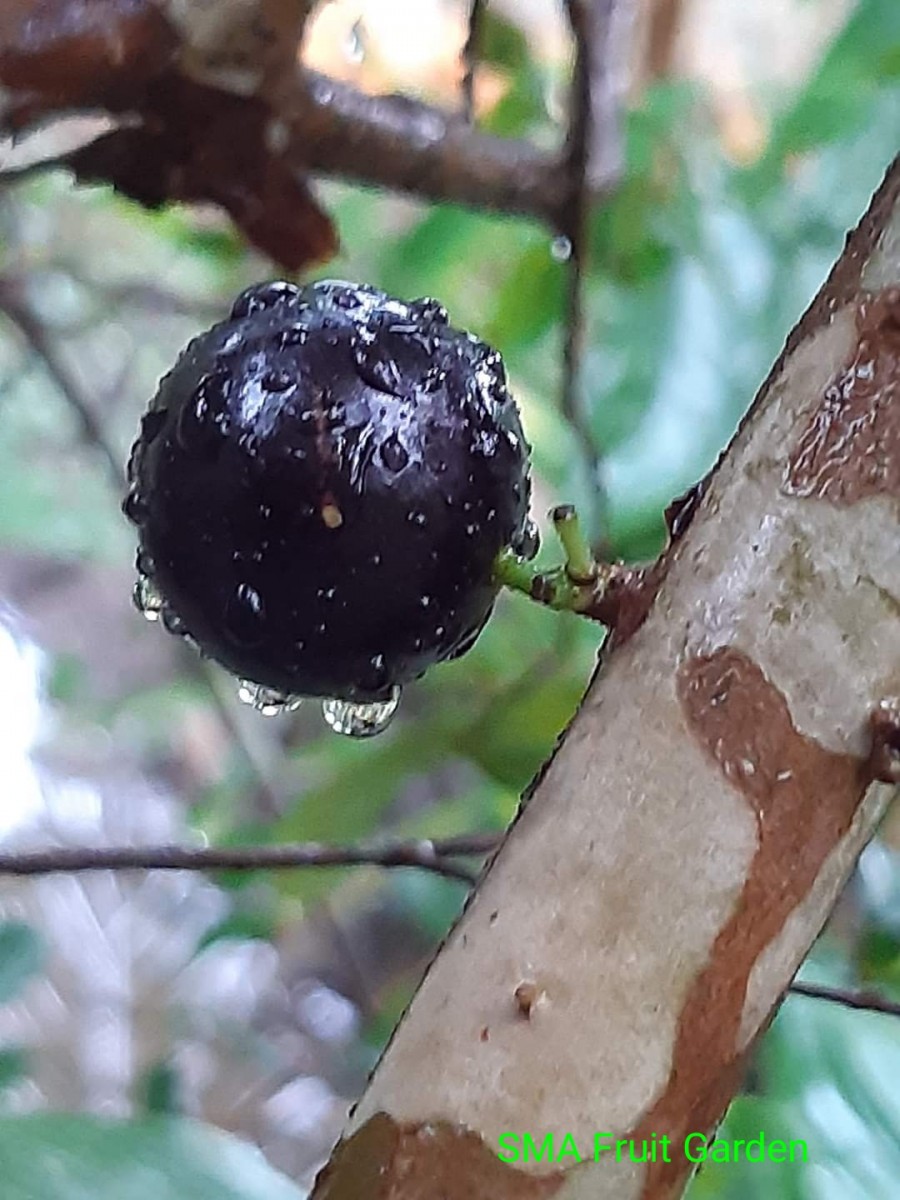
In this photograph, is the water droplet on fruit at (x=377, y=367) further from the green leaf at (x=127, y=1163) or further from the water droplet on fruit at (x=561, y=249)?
the water droplet on fruit at (x=561, y=249)

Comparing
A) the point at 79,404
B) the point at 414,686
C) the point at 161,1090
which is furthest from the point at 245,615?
the point at 414,686

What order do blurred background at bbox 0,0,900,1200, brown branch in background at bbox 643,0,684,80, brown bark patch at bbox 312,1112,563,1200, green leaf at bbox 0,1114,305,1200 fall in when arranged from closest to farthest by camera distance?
brown bark patch at bbox 312,1112,563,1200, green leaf at bbox 0,1114,305,1200, blurred background at bbox 0,0,900,1200, brown branch in background at bbox 643,0,684,80

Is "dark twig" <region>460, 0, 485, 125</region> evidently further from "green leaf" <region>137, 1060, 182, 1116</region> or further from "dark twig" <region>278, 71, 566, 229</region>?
"green leaf" <region>137, 1060, 182, 1116</region>

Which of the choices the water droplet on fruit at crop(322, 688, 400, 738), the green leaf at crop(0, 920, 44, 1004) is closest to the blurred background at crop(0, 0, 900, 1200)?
the green leaf at crop(0, 920, 44, 1004)

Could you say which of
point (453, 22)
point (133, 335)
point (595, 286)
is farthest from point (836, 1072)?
point (453, 22)

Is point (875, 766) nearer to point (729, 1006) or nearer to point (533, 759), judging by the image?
point (729, 1006)

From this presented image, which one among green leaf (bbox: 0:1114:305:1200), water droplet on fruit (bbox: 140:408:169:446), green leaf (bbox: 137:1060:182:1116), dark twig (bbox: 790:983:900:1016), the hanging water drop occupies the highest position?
the hanging water drop

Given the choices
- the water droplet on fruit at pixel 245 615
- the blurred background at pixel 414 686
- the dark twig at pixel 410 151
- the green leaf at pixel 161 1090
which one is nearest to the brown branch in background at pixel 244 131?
the dark twig at pixel 410 151

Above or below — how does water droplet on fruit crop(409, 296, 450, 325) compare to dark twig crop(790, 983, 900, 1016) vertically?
above
